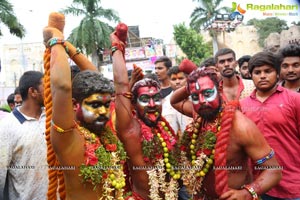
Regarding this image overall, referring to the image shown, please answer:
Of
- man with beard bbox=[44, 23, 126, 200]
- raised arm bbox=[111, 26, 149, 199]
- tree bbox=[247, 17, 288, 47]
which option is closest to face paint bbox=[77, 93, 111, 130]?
man with beard bbox=[44, 23, 126, 200]

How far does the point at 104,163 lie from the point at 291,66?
9.68 ft

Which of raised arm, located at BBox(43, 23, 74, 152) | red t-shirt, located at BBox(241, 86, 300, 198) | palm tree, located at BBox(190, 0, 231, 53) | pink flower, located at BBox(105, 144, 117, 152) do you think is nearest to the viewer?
raised arm, located at BBox(43, 23, 74, 152)

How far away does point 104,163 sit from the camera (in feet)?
9.73

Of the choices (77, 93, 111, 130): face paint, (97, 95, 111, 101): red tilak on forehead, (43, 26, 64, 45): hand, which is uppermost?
(43, 26, 64, 45): hand

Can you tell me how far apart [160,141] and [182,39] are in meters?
31.4

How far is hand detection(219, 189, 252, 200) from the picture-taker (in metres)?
3.06

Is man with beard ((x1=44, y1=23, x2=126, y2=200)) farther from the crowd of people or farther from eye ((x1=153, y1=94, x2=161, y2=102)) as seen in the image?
eye ((x1=153, y1=94, x2=161, y2=102))

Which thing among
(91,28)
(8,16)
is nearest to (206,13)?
(91,28)

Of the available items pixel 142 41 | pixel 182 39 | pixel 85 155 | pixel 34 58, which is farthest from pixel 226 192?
pixel 34 58

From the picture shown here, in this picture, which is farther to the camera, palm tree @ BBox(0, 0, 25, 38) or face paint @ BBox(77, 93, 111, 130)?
palm tree @ BBox(0, 0, 25, 38)

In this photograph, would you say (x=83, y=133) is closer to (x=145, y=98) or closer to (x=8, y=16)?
(x=145, y=98)

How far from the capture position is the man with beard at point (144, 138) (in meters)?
3.60

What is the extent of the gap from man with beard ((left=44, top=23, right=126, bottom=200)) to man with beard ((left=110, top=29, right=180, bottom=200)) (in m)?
0.42

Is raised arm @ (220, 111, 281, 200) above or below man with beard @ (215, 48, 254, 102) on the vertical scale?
below
